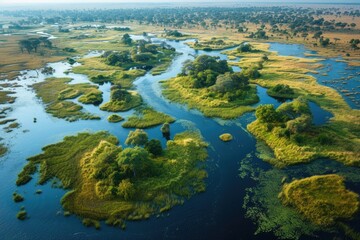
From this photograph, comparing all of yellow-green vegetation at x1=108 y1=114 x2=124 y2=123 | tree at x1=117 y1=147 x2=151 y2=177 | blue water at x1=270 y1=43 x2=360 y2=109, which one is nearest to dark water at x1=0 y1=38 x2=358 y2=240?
yellow-green vegetation at x1=108 y1=114 x2=124 y2=123

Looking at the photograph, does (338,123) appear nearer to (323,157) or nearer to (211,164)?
(323,157)

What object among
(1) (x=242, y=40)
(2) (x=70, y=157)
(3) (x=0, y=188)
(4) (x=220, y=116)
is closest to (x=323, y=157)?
(4) (x=220, y=116)

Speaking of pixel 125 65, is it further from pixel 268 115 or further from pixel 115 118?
pixel 268 115

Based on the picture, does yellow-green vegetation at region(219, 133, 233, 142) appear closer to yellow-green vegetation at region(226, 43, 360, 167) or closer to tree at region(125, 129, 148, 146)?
yellow-green vegetation at region(226, 43, 360, 167)

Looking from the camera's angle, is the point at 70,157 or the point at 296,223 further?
the point at 70,157

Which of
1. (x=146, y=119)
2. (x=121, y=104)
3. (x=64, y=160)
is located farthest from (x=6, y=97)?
(x=146, y=119)

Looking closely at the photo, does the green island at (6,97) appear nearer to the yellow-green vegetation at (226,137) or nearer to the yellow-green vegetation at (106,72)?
the yellow-green vegetation at (106,72)

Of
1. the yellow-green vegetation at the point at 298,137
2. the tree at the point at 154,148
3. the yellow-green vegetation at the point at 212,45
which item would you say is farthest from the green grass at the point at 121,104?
the yellow-green vegetation at the point at 212,45
